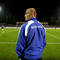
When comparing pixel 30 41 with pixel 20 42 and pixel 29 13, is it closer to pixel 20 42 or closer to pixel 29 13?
pixel 20 42

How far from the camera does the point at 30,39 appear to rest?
115 inches

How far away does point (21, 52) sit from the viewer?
2.98 meters

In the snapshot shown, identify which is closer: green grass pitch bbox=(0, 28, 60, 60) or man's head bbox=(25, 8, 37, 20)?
man's head bbox=(25, 8, 37, 20)

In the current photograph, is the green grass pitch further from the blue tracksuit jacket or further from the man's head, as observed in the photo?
the man's head

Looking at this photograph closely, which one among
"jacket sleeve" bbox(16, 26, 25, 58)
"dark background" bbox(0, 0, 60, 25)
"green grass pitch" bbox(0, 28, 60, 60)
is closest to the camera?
"jacket sleeve" bbox(16, 26, 25, 58)

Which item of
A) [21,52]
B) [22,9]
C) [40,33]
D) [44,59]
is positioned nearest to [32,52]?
[21,52]

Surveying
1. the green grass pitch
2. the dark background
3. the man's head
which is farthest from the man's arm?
the dark background

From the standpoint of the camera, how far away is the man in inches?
114

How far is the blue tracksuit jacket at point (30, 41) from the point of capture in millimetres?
2895

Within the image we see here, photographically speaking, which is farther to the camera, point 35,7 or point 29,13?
point 35,7

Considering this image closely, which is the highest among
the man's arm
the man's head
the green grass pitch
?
the man's head

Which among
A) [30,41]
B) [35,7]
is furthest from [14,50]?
[35,7]

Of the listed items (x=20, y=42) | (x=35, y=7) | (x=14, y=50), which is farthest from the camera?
(x=35, y=7)

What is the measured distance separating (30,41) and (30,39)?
47 mm
